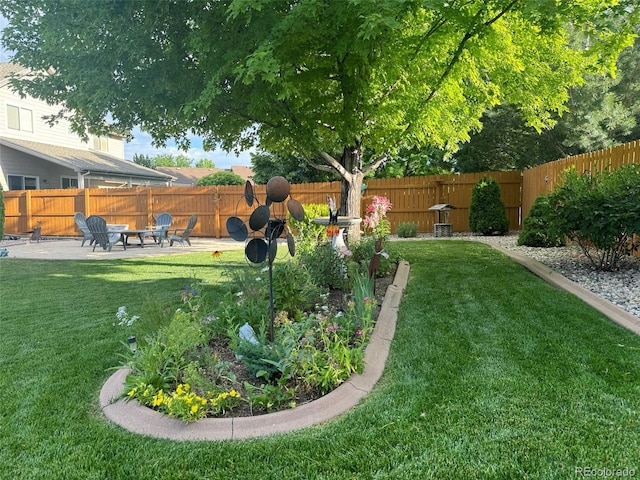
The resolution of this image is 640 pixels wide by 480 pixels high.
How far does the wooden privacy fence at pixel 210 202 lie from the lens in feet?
45.1

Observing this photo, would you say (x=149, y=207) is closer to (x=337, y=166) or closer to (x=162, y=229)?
(x=162, y=229)

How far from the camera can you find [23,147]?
16750mm

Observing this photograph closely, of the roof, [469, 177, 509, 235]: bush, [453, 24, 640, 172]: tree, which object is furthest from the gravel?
the roof

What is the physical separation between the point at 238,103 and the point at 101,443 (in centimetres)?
483

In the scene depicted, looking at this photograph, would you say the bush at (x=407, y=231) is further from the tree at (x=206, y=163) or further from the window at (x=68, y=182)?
the tree at (x=206, y=163)

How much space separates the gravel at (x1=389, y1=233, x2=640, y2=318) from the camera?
4.58 metres

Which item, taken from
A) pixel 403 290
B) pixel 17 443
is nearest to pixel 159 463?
pixel 17 443

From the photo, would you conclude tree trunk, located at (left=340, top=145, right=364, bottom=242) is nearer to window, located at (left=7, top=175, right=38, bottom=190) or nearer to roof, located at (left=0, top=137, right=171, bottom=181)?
roof, located at (left=0, top=137, right=171, bottom=181)

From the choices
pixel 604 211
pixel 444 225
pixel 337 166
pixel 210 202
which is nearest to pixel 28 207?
pixel 210 202

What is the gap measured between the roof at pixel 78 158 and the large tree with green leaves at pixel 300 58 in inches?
443

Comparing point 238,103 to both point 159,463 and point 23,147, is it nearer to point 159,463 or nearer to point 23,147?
point 159,463

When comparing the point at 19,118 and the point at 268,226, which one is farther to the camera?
the point at 19,118

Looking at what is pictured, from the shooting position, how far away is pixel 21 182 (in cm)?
1828

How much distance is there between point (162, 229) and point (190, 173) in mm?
39223
